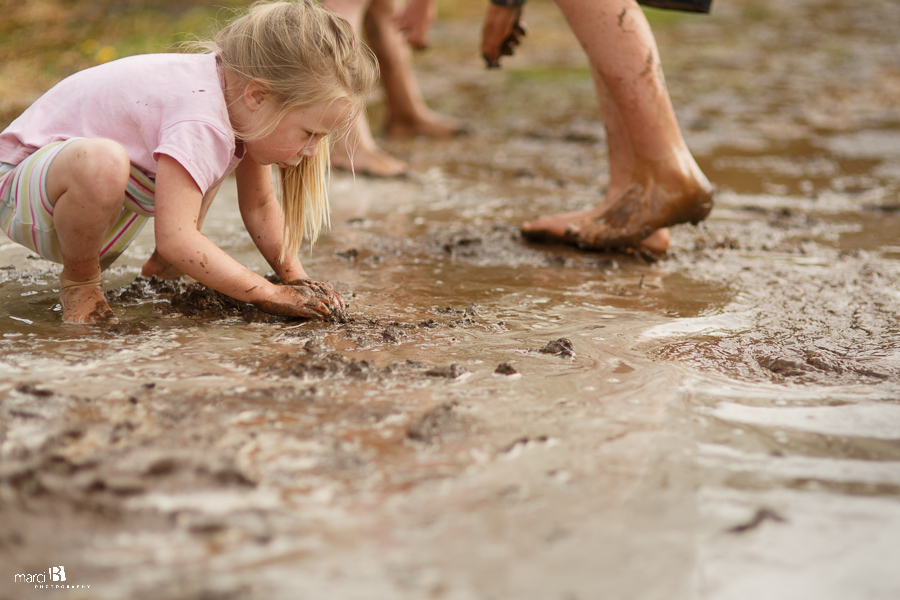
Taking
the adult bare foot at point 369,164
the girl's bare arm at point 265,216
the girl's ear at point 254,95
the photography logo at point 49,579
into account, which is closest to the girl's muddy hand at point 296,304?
the girl's bare arm at point 265,216

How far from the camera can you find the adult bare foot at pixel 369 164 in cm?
380

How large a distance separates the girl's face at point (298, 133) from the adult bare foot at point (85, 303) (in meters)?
0.53

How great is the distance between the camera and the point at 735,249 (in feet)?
9.20

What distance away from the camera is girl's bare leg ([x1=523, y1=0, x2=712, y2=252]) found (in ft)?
8.32

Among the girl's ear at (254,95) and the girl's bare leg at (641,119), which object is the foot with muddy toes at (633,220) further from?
the girl's ear at (254,95)

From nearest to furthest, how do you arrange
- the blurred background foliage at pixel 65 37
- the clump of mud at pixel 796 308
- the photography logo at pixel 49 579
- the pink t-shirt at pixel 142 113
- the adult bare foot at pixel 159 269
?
the photography logo at pixel 49 579, the clump of mud at pixel 796 308, the pink t-shirt at pixel 142 113, the adult bare foot at pixel 159 269, the blurred background foliage at pixel 65 37

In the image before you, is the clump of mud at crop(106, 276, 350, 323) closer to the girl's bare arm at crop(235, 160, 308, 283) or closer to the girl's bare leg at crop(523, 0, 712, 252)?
the girl's bare arm at crop(235, 160, 308, 283)

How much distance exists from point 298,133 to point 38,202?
64 centimetres

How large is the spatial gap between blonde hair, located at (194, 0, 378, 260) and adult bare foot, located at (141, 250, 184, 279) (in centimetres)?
59

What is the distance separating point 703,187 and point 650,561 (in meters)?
1.75

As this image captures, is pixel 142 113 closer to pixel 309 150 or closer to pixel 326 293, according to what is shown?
pixel 309 150

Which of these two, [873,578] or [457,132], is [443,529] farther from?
[457,132]

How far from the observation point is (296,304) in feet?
6.42

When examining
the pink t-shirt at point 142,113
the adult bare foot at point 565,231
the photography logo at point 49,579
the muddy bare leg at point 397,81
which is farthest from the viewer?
the muddy bare leg at point 397,81
